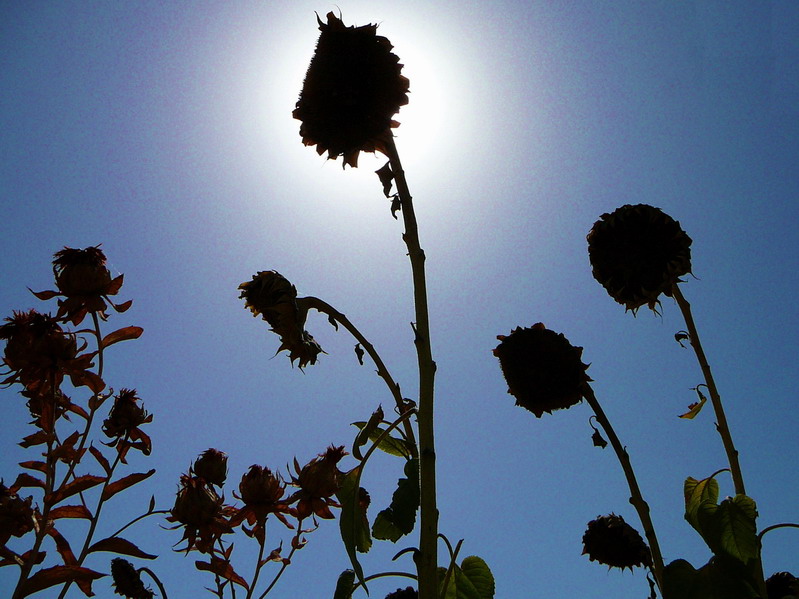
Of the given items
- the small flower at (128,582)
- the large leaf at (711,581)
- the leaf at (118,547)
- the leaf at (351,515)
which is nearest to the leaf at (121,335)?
the leaf at (118,547)

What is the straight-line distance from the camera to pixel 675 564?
1.38 m

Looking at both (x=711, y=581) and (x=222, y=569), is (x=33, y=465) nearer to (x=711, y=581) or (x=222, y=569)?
(x=222, y=569)

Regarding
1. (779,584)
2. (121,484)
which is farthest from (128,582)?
(779,584)

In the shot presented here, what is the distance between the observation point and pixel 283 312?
136cm

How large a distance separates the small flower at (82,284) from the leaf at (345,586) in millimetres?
1352

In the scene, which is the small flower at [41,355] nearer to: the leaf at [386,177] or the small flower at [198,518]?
the small flower at [198,518]

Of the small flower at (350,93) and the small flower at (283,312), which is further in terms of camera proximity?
the small flower at (350,93)

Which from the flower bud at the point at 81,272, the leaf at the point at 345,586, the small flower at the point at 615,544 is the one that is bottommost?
the leaf at the point at 345,586

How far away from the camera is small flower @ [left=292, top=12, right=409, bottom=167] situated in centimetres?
145

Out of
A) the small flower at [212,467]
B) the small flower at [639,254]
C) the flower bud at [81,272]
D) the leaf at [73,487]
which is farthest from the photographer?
the small flower at [212,467]

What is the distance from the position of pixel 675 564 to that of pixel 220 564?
5.89 ft

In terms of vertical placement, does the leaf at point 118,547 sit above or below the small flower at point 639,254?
below

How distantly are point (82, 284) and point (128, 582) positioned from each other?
3.94ft

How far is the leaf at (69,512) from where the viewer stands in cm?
200
